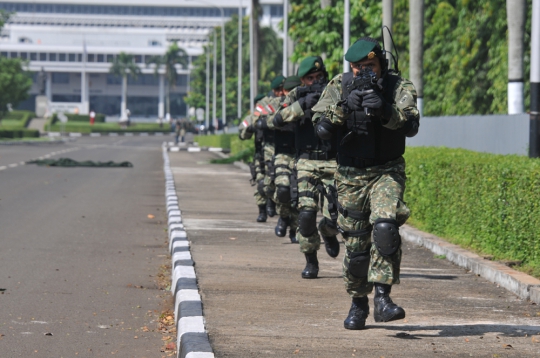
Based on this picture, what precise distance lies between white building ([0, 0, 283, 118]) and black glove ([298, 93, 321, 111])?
138123mm

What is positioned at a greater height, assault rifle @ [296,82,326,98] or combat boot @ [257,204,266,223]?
assault rifle @ [296,82,326,98]

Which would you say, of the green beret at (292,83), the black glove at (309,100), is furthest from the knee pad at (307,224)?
the green beret at (292,83)

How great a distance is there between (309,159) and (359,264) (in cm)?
303

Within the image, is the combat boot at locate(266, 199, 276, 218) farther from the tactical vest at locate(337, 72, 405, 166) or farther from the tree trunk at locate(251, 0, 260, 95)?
the tree trunk at locate(251, 0, 260, 95)

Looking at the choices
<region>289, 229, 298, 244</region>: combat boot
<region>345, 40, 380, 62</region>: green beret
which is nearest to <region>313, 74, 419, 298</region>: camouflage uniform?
<region>345, 40, 380, 62</region>: green beret

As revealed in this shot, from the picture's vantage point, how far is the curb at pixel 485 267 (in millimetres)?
8609

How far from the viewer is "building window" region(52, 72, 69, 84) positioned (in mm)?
156000

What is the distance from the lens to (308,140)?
980 cm

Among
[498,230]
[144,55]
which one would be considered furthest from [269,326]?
[144,55]

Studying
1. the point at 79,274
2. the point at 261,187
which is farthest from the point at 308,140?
the point at 261,187

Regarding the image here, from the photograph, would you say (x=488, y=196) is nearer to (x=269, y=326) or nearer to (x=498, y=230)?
(x=498, y=230)

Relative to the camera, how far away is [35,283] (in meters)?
9.48

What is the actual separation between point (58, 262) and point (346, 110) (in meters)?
4.97

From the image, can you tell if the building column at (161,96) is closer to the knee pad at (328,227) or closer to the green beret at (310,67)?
the green beret at (310,67)
